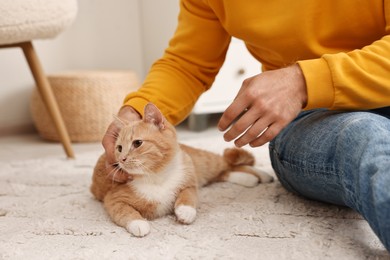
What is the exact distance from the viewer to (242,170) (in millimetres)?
1217

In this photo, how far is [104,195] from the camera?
3.35 feet

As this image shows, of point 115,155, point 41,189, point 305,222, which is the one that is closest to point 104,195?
point 115,155

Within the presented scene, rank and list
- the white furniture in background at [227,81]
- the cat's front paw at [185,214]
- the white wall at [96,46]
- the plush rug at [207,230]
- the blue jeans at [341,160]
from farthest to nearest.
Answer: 1. the white wall at [96,46]
2. the white furniture in background at [227,81]
3. the cat's front paw at [185,214]
4. the plush rug at [207,230]
5. the blue jeans at [341,160]

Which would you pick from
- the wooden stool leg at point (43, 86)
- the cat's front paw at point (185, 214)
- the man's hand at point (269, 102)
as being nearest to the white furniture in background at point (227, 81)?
the wooden stool leg at point (43, 86)

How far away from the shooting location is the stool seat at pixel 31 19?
1283 mm

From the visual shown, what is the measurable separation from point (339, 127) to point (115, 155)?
42 cm

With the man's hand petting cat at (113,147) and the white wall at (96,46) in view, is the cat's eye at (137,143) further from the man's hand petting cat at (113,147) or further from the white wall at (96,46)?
the white wall at (96,46)

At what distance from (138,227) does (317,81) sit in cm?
39

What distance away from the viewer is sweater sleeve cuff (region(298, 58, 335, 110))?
733mm

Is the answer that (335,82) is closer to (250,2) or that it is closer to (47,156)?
(250,2)

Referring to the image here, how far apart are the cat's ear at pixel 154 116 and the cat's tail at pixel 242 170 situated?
0.32 m

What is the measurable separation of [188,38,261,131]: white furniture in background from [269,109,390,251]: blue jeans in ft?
3.39

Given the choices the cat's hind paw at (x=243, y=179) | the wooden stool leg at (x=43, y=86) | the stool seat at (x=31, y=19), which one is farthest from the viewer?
the wooden stool leg at (x=43, y=86)

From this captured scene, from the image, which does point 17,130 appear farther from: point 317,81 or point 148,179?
point 317,81
